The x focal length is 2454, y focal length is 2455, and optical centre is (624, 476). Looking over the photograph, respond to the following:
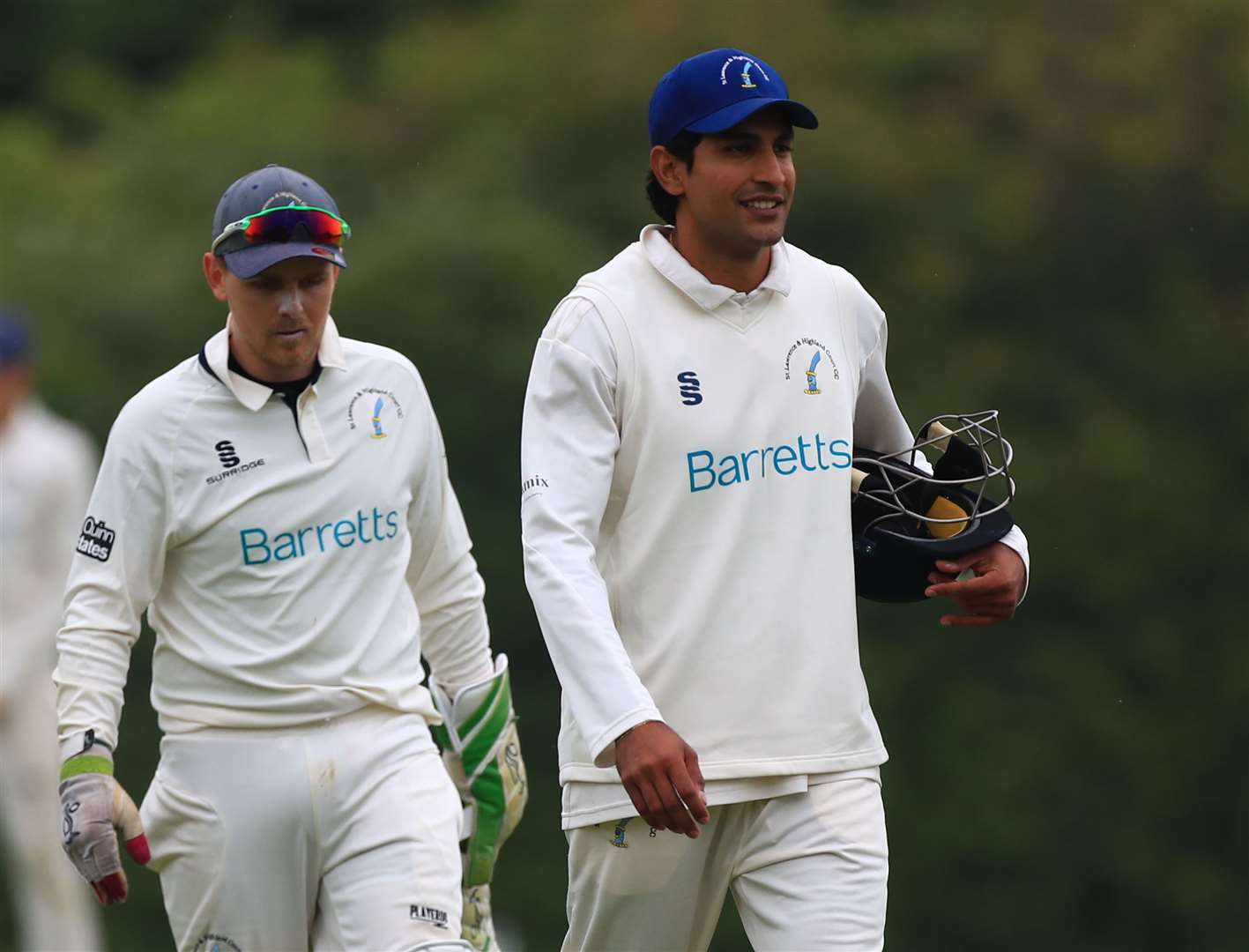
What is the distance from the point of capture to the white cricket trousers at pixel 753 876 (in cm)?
493

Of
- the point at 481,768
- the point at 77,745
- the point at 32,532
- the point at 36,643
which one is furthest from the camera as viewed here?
the point at 36,643

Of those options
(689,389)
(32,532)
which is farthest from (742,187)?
(32,532)

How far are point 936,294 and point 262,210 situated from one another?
1694cm

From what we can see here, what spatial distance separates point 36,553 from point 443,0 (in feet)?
68.3

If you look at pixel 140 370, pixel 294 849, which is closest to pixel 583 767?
pixel 294 849

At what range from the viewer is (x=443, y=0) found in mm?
29453

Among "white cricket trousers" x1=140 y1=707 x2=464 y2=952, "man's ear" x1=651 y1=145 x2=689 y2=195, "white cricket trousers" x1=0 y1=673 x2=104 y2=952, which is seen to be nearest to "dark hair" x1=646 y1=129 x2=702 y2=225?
"man's ear" x1=651 y1=145 x2=689 y2=195

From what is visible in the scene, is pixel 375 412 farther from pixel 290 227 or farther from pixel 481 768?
pixel 481 768

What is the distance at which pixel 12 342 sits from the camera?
9516 millimetres

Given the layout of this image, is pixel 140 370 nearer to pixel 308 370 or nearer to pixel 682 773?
pixel 308 370

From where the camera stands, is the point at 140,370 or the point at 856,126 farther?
the point at 856,126

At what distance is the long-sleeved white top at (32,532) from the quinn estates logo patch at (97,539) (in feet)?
12.5

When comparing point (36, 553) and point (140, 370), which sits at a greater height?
point (140, 370)

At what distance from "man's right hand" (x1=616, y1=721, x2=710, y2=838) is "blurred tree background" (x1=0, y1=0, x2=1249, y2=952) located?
38.1ft
